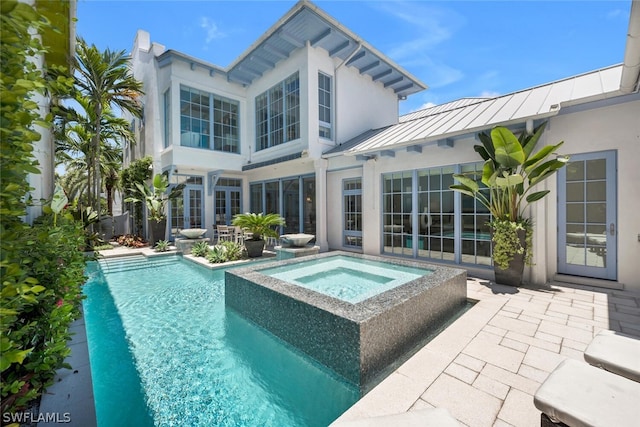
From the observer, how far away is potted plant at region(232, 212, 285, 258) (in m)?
9.73

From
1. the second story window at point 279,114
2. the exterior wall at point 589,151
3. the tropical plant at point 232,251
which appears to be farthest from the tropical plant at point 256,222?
the exterior wall at point 589,151

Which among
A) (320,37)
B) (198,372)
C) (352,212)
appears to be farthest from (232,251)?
(320,37)

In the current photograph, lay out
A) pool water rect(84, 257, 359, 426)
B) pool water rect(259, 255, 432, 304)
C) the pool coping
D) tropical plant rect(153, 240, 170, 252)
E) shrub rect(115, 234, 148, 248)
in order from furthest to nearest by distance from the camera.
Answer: shrub rect(115, 234, 148, 248) → tropical plant rect(153, 240, 170, 252) → pool water rect(259, 255, 432, 304) → pool water rect(84, 257, 359, 426) → the pool coping

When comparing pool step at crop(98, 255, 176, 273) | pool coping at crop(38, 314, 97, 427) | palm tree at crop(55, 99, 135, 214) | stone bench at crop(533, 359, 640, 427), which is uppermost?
palm tree at crop(55, 99, 135, 214)

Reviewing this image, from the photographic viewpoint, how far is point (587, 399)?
67.9 inches

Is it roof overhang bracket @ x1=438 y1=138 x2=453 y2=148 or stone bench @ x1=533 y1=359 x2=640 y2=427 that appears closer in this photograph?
stone bench @ x1=533 y1=359 x2=640 y2=427

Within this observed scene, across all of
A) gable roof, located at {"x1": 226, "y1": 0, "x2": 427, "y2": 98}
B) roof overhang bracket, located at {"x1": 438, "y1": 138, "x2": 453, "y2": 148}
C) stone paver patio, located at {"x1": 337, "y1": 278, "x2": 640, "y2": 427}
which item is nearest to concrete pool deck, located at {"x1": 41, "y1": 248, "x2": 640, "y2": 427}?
stone paver patio, located at {"x1": 337, "y1": 278, "x2": 640, "y2": 427}

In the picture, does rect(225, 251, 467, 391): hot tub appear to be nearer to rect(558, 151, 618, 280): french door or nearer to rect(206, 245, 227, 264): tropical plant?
rect(558, 151, 618, 280): french door

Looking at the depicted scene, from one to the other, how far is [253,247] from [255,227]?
2.43ft

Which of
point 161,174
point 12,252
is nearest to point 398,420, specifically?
point 12,252

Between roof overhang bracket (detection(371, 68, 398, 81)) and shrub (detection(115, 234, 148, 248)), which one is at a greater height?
roof overhang bracket (detection(371, 68, 398, 81))

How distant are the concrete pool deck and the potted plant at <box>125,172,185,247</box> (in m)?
11.4

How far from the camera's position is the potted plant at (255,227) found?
31.9 ft

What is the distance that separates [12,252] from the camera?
1403mm
